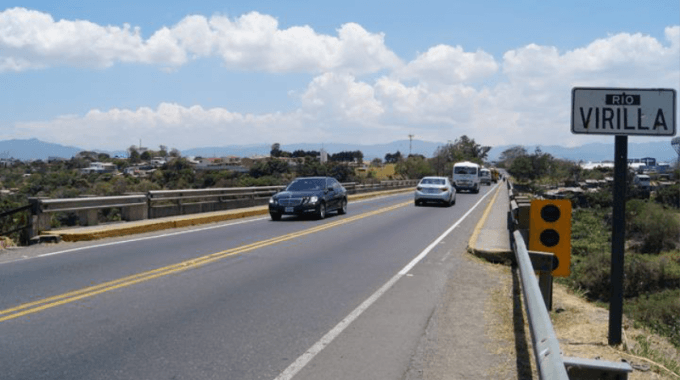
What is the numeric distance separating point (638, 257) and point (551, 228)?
26.2m

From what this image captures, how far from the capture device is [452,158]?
148500 mm

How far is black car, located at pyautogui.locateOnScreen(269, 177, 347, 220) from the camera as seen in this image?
74.1 ft

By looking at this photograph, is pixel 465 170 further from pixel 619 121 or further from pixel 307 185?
pixel 619 121

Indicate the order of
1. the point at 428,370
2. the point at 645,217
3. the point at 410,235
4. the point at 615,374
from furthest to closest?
→ the point at 645,217 → the point at 410,235 → the point at 428,370 → the point at 615,374

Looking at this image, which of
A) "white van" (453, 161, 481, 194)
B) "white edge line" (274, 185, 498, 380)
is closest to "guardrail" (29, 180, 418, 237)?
"white edge line" (274, 185, 498, 380)

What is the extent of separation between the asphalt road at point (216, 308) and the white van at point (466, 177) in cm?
4494

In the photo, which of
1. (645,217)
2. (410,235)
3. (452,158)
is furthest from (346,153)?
(410,235)

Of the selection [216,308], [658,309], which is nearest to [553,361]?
[216,308]

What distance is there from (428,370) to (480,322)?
6.90 ft

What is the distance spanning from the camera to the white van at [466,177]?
195ft

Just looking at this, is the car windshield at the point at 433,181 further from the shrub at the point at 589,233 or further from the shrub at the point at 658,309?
the shrub at the point at 658,309

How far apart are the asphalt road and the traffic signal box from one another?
166cm

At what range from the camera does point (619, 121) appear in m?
6.14

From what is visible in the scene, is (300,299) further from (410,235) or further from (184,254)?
(410,235)
